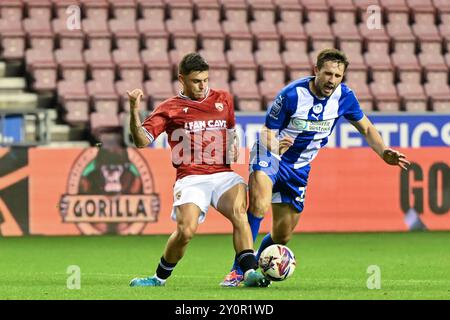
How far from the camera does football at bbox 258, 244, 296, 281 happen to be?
8922mm

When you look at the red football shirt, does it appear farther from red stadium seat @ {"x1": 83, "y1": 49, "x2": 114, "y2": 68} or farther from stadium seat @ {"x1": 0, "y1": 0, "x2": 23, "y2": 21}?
stadium seat @ {"x1": 0, "y1": 0, "x2": 23, "y2": 21}

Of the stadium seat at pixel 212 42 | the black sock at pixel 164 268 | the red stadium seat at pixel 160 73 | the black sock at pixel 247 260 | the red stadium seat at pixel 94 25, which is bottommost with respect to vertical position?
the black sock at pixel 164 268

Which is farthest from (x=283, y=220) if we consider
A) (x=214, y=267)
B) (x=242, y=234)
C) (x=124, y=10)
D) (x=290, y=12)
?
(x=290, y=12)

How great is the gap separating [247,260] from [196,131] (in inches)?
41.0

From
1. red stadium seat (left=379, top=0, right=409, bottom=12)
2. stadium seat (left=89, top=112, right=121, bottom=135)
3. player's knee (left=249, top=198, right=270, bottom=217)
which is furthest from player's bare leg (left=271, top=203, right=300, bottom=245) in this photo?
red stadium seat (left=379, top=0, right=409, bottom=12)

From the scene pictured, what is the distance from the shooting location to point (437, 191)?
55.4ft

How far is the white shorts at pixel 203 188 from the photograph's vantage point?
8.97 metres

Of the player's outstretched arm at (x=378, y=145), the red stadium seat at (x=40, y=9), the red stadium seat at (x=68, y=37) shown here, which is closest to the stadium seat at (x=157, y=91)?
the red stadium seat at (x=68, y=37)

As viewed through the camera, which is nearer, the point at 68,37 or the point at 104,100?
the point at 104,100

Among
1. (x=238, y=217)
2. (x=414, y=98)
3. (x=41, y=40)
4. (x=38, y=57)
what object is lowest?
(x=238, y=217)

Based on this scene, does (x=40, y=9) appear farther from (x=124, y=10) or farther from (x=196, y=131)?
(x=196, y=131)

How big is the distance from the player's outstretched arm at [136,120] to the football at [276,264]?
3.97ft

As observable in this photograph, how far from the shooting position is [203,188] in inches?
355

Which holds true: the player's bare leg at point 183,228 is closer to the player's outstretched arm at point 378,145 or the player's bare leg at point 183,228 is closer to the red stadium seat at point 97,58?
the player's outstretched arm at point 378,145
